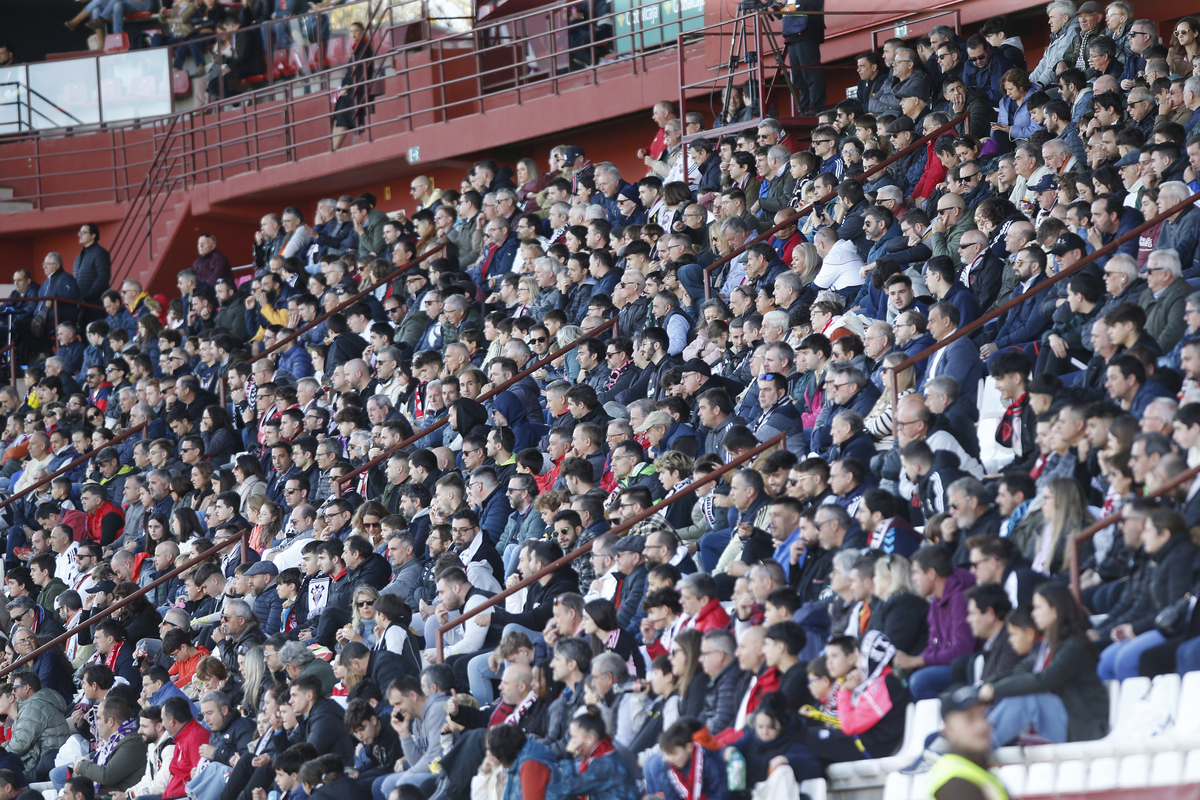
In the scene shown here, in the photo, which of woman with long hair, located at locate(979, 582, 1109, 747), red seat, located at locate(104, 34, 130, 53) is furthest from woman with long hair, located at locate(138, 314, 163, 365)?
woman with long hair, located at locate(979, 582, 1109, 747)

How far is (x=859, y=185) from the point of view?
1166 centimetres

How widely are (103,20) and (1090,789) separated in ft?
65.9

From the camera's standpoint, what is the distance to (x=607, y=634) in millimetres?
8133

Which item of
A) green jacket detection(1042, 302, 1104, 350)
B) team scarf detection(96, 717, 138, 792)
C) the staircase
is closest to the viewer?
green jacket detection(1042, 302, 1104, 350)

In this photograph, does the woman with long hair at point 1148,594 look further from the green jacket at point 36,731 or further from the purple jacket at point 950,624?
the green jacket at point 36,731

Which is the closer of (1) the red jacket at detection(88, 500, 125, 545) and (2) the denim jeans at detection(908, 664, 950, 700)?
(2) the denim jeans at detection(908, 664, 950, 700)

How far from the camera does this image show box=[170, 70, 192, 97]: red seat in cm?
2089

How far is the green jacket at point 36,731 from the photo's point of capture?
407 inches

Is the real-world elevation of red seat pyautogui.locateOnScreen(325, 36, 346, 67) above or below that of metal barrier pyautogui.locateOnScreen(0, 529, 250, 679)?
above

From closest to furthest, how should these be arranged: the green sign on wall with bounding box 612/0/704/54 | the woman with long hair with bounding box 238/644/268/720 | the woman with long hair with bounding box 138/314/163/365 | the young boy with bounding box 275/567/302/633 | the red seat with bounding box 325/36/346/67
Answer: the woman with long hair with bounding box 238/644/268/720 < the young boy with bounding box 275/567/302/633 < the green sign on wall with bounding box 612/0/704/54 < the woman with long hair with bounding box 138/314/163/365 < the red seat with bounding box 325/36/346/67

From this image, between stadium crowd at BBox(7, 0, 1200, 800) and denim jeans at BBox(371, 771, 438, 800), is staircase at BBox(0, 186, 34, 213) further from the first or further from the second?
denim jeans at BBox(371, 771, 438, 800)

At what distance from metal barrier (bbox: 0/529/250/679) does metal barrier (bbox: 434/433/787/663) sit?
9.81 feet

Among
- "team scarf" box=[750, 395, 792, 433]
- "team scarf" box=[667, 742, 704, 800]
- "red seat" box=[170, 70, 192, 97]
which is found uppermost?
"red seat" box=[170, 70, 192, 97]

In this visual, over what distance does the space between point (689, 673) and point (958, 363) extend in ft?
9.25
